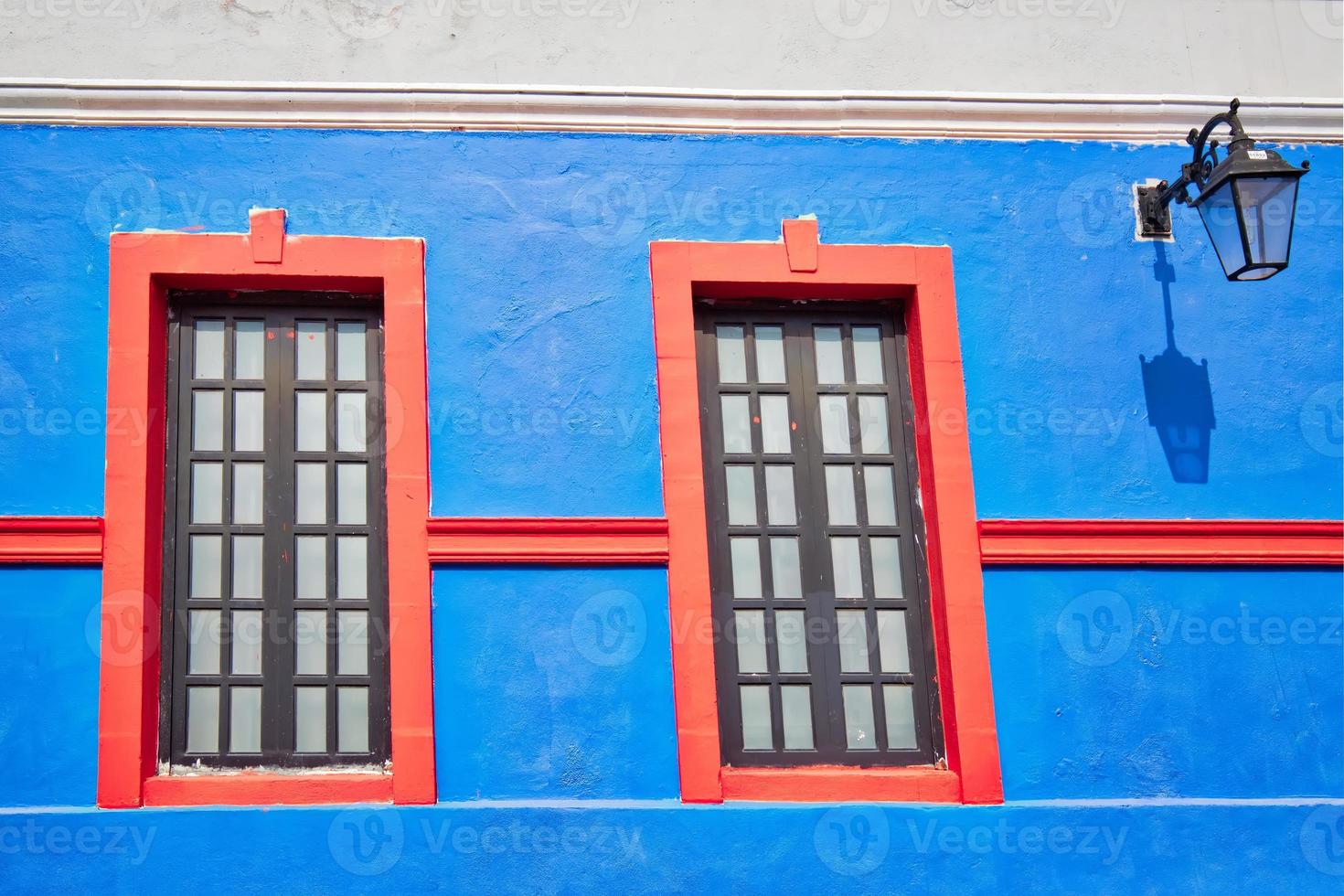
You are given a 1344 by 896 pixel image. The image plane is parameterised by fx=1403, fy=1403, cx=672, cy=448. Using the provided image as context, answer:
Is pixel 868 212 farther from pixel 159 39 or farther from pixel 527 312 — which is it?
pixel 159 39

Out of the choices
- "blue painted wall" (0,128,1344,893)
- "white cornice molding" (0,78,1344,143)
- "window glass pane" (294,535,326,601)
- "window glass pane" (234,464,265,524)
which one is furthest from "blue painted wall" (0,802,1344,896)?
"white cornice molding" (0,78,1344,143)

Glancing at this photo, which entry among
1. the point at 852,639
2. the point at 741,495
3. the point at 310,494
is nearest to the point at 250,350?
the point at 310,494

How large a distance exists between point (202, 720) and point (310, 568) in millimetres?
751

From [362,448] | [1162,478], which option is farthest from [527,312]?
[1162,478]

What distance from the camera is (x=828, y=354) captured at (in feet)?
20.8

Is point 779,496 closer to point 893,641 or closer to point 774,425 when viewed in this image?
point 774,425

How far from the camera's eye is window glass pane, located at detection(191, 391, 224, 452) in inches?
237

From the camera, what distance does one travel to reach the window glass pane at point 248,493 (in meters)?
5.95

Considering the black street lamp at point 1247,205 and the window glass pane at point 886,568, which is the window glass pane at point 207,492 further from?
the black street lamp at point 1247,205

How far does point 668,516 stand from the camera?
→ 5.91 meters

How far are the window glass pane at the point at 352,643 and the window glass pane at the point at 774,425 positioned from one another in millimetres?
1880

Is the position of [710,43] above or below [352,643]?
above

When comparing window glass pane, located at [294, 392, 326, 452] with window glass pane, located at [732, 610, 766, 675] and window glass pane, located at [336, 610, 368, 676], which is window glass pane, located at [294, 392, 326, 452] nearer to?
window glass pane, located at [336, 610, 368, 676]

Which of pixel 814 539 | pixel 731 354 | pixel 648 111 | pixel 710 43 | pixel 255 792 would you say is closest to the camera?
pixel 255 792
